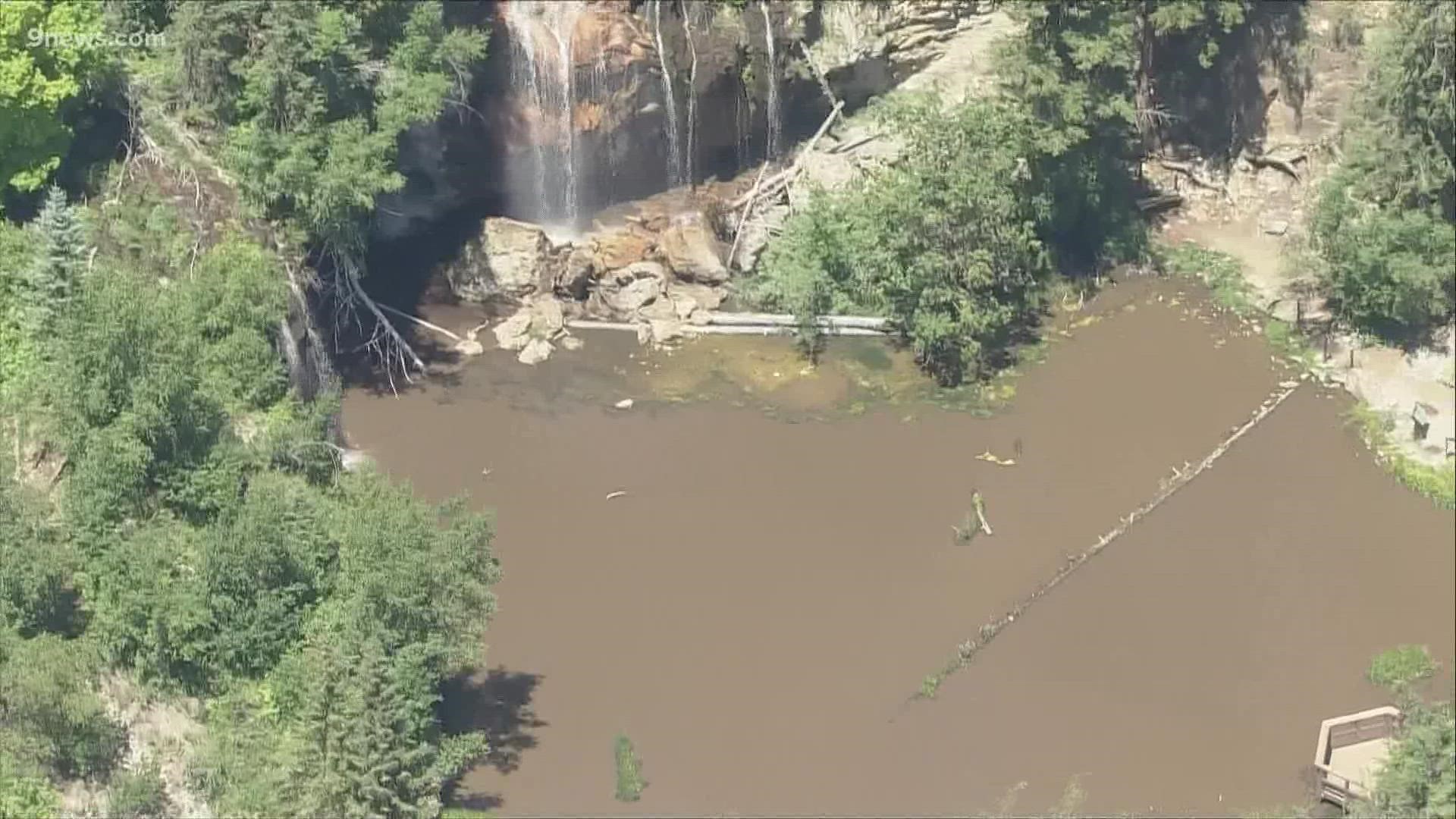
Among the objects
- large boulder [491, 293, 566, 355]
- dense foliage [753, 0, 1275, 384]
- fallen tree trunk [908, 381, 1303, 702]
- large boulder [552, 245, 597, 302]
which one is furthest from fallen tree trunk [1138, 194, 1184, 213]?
large boulder [491, 293, 566, 355]

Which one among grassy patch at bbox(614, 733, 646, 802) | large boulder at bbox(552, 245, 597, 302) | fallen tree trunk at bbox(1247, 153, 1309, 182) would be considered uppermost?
fallen tree trunk at bbox(1247, 153, 1309, 182)

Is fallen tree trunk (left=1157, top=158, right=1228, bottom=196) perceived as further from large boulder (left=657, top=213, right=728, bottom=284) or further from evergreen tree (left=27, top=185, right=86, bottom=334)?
evergreen tree (left=27, top=185, right=86, bottom=334)

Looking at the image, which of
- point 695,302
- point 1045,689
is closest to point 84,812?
point 1045,689

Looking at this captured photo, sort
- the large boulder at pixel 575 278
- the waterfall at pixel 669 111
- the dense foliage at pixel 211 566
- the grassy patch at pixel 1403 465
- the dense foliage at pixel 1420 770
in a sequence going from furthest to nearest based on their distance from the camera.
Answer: the waterfall at pixel 669 111 < the large boulder at pixel 575 278 < the grassy patch at pixel 1403 465 < the dense foliage at pixel 211 566 < the dense foliage at pixel 1420 770

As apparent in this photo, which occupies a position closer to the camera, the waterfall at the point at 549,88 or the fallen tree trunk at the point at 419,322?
the fallen tree trunk at the point at 419,322

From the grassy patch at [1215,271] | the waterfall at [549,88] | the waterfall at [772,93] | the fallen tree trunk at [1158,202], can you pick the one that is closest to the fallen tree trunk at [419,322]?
the waterfall at [549,88]

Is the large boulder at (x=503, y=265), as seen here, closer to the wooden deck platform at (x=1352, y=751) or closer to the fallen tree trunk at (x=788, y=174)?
the fallen tree trunk at (x=788, y=174)

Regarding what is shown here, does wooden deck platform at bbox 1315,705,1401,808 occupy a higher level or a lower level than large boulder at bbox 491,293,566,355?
lower
